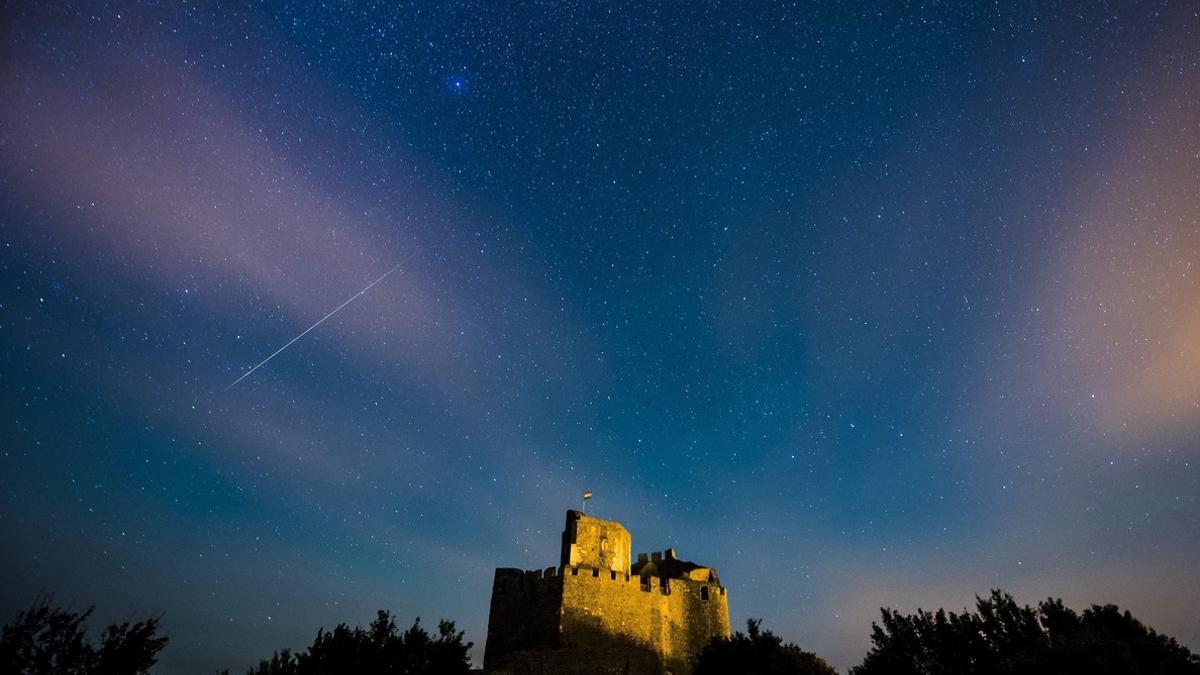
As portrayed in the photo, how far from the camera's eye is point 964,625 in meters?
30.4

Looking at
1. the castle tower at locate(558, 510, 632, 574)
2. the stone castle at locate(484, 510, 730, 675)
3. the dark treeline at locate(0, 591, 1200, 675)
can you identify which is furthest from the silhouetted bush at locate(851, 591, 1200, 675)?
the castle tower at locate(558, 510, 632, 574)

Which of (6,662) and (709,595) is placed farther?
(709,595)

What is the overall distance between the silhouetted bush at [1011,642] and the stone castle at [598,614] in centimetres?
1196

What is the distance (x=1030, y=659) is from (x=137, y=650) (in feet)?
122

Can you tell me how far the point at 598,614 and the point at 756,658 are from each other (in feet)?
34.6

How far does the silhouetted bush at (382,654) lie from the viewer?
26.5m

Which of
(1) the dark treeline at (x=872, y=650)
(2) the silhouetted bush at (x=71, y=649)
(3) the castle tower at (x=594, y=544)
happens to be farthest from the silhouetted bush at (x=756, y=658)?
(2) the silhouetted bush at (x=71, y=649)

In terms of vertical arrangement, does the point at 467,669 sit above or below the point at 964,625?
below

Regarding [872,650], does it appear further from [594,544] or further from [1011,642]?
[594,544]

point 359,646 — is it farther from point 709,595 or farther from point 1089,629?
point 1089,629

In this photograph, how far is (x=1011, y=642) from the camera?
28.3 m

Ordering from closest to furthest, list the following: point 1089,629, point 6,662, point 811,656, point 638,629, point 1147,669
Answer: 1. point 1147,669
2. point 6,662
3. point 1089,629
4. point 811,656
5. point 638,629

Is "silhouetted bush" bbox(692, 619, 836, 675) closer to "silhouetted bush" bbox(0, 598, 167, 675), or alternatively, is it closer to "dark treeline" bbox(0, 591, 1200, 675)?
"dark treeline" bbox(0, 591, 1200, 675)

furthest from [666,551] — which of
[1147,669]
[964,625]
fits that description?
[1147,669]
